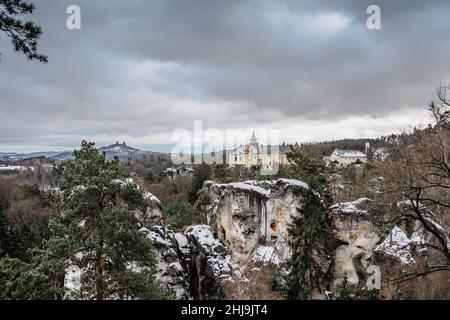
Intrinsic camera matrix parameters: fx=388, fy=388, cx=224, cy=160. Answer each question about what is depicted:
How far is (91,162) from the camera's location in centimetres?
1298

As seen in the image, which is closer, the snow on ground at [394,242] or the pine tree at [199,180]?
the snow on ground at [394,242]

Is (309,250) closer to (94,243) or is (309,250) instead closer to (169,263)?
(169,263)

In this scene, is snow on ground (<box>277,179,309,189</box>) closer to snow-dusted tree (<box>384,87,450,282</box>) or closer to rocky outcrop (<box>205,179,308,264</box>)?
rocky outcrop (<box>205,179,308,264</box>)

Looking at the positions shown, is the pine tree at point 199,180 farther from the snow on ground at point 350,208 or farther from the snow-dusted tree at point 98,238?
the snow-dusted tree at point 98,238

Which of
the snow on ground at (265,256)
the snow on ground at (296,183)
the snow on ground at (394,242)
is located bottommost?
the snow on ground at (265,256)

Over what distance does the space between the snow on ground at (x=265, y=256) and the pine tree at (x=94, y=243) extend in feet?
53.6

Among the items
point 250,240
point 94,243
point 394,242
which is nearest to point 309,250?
point 394,242

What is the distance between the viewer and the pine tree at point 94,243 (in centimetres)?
1171

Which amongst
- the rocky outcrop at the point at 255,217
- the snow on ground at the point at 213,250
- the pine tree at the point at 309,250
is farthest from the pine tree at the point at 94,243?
the rocky outcrop at the point at 255,217

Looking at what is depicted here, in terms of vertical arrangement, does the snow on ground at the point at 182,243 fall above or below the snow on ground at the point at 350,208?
below

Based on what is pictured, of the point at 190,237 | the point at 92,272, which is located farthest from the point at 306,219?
A: the point at 92,272

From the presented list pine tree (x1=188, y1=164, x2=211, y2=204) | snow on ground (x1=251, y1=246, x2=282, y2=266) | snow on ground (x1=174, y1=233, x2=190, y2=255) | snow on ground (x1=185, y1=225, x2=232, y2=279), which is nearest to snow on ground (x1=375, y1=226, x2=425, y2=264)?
snow on ground (x1=251, y1=246, x2=282, y2=266)
